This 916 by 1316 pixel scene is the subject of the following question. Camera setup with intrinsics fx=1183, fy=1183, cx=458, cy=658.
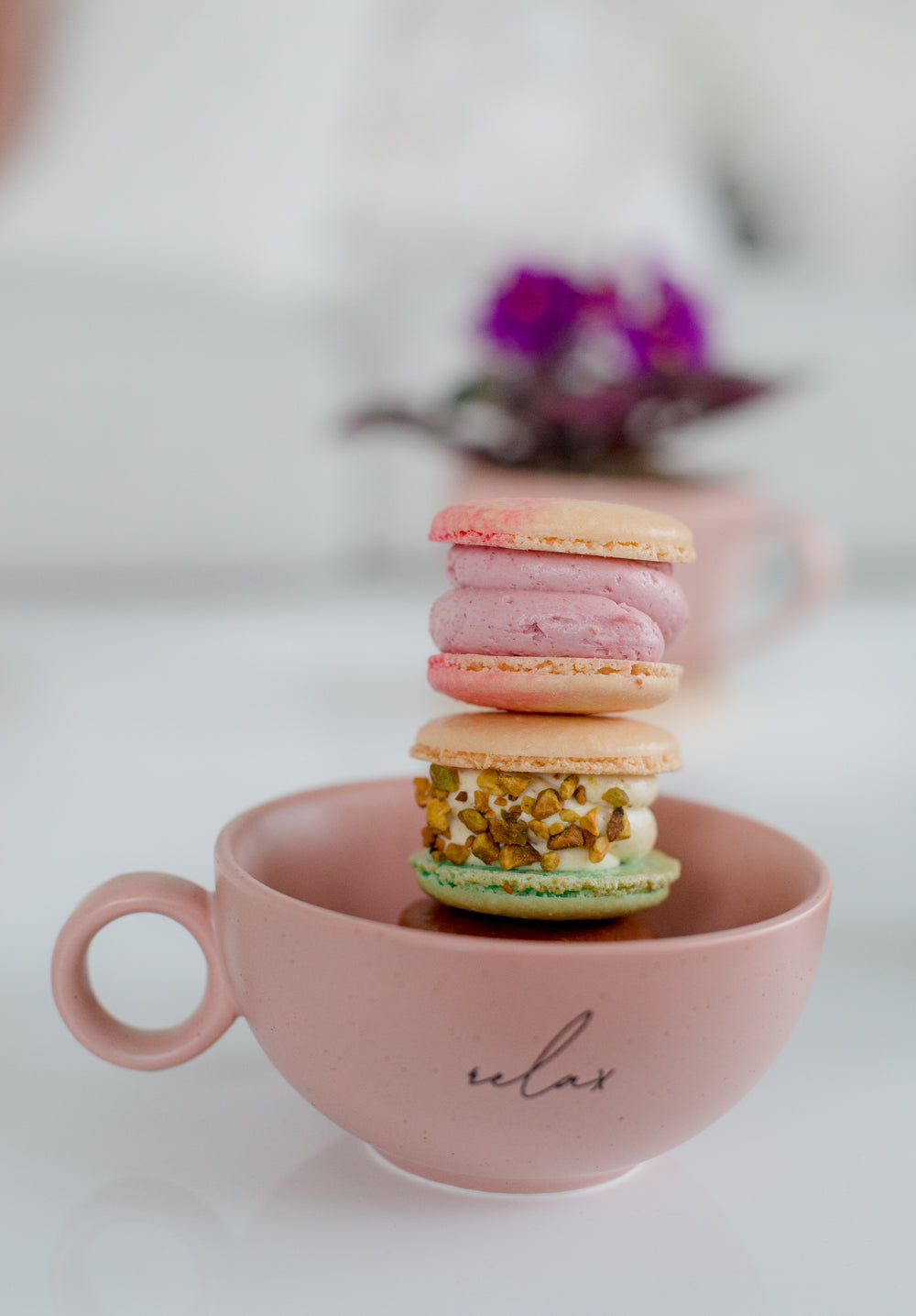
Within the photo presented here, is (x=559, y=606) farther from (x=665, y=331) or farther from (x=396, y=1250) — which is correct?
(x=665, y=331)

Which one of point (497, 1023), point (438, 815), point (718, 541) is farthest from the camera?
point (718, 541)

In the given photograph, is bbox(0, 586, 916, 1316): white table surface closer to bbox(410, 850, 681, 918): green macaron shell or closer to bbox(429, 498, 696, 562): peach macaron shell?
bbox(410, 850, 681, 918): green macaron shell

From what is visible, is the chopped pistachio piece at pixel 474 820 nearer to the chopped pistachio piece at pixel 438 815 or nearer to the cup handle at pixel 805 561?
the chopped pistachio piece at pixel 438 815

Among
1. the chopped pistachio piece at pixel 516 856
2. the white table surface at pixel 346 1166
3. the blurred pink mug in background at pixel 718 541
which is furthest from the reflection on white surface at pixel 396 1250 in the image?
the blurred pink mug in background at pixel 718 541

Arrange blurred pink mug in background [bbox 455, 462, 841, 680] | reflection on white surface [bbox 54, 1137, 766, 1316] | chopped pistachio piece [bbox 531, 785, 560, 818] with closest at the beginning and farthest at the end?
reflection on white surface [bbox 54, 1137, 766, 1316]
chopped pistachio piece [bbox 531, 785, 560, 818]
blurred pink mug in background [bbox 455, 462, 841, 680]

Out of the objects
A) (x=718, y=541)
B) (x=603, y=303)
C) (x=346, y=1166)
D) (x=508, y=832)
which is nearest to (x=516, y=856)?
(x=508, y=832)

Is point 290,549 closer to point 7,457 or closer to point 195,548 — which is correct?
point 195,548

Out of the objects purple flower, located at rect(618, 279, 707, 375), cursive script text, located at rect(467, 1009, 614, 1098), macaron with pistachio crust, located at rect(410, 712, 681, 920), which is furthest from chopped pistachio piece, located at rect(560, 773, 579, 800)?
purple flower, located at rect(618, 279, 707, 375)
